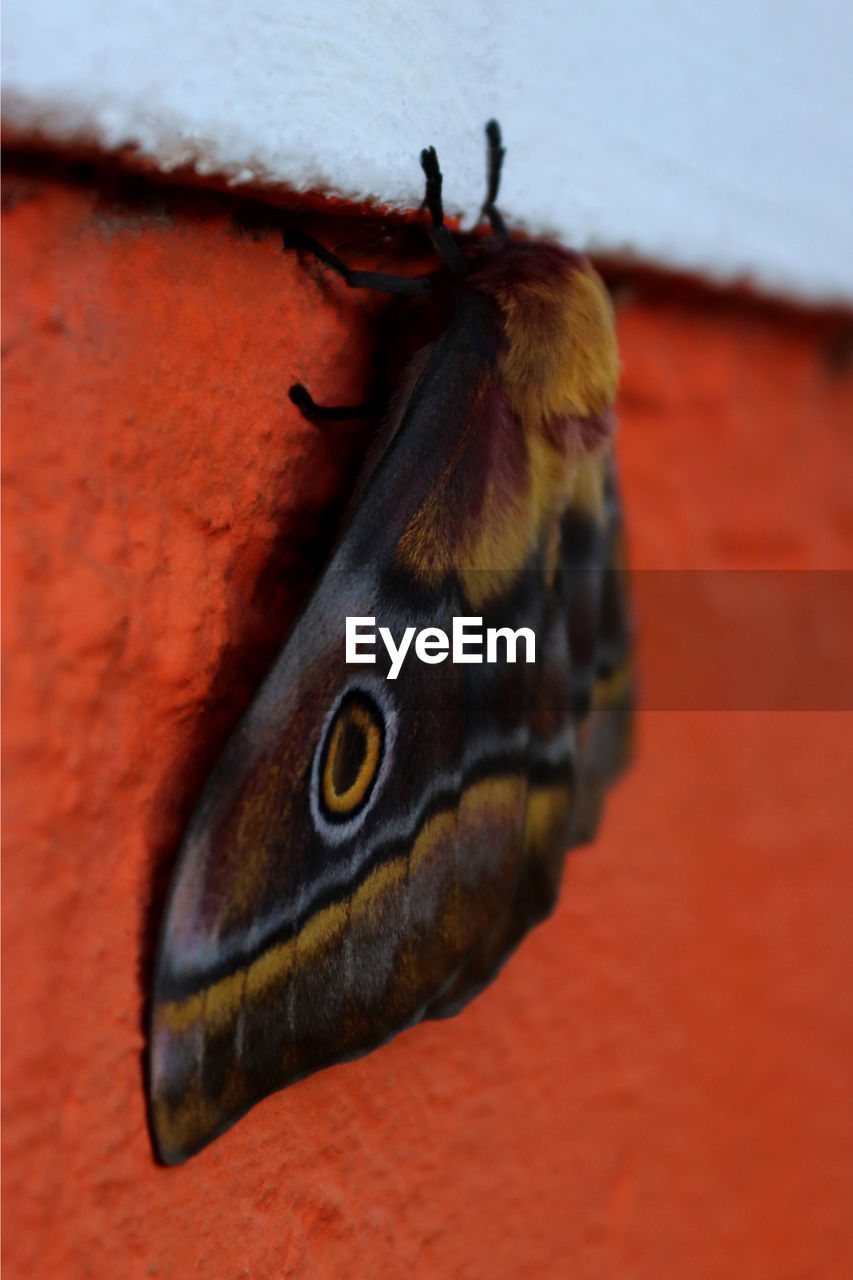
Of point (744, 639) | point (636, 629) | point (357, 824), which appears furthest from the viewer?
point (744, 639)

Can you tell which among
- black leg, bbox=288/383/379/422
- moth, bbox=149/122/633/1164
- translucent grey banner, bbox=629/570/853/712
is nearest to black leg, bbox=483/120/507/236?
moth, bbox=149/122/633/1164

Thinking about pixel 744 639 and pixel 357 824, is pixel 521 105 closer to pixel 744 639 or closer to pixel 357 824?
pixel 357 824

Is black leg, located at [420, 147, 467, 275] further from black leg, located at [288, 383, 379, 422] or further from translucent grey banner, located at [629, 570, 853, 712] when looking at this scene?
translucent grey banner, located at [629, 570, 853, 712]

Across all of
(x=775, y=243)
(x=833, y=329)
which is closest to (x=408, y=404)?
(x=775, y=243)

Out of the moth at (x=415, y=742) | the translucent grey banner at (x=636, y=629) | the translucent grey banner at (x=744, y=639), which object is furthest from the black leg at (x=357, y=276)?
the translucent grey banner at (x=744, y=639)

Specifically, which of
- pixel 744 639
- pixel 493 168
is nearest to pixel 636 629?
pixel 744 639

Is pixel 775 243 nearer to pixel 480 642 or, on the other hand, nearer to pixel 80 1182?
pixel 480 642
